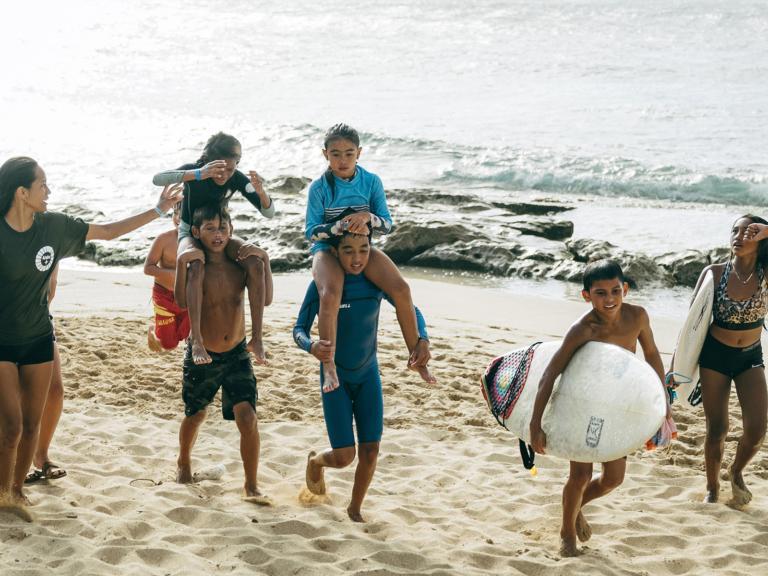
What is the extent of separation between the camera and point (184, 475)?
4.76 m

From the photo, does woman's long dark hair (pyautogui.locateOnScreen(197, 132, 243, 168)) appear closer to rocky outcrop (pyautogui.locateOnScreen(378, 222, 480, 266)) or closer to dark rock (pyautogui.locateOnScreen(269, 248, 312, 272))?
dark rock (pyautogui.locateOnScreen(269, 248, 312, 272))

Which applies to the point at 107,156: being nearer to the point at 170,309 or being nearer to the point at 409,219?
the point at 409,219

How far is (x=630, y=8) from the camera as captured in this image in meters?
41.8

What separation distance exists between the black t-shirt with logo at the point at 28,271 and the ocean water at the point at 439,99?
7949 mm

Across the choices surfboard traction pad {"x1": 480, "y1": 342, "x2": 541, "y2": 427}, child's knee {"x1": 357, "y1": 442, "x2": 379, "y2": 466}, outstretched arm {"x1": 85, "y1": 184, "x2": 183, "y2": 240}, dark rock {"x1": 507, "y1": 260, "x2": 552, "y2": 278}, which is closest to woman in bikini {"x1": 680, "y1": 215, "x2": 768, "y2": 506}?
surfboard traction pad {"x1": 480, "y1": 342, "x2": 541, "y2": 427}

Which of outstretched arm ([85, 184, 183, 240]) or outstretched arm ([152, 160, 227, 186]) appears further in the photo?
outstretched arm ([152, 160, 227, 186])

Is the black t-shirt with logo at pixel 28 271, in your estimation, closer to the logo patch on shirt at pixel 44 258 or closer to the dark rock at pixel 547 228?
the logo patch on shirt at pixel 44 258

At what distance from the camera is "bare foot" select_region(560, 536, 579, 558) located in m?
3.92

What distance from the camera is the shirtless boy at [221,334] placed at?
4.43m

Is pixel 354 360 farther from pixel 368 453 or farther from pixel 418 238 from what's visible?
pixel 418 238

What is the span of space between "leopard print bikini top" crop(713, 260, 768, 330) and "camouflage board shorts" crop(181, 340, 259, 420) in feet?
9.98

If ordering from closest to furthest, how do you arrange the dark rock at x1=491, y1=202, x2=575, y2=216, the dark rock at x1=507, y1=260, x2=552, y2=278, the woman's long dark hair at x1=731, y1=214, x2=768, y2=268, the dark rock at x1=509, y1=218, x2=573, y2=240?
1. the woman's long dark hair at x1=731, y1=214, x2=768, y2=268
2. the dark rock at x1=507, y1=260, x2=552, y2=278
3. the dark rock at x1=509, y1=218, x2=573, y2=240
4. the dark rock at x1=491, y1=202, x2=575, y2=216

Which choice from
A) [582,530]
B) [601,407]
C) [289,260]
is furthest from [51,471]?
[289,260]

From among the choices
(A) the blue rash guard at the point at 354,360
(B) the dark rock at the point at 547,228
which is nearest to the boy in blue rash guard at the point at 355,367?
(A) the blue rash guard at the point at 354,360
